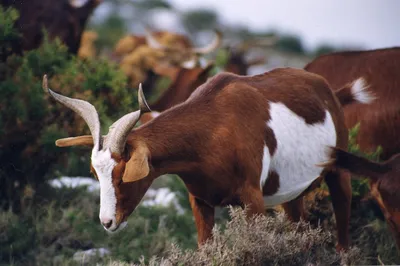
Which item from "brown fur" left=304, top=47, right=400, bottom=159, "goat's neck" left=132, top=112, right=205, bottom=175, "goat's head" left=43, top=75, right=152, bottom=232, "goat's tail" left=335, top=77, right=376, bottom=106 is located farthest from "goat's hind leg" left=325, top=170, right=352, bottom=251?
"goat's head" left=43, top=75, right=152, bottom=232

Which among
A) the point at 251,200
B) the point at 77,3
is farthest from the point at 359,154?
the point at 77,3

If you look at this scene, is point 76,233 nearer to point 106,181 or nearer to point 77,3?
point 106,181

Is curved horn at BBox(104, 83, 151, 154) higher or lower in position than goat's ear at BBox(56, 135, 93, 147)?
higher

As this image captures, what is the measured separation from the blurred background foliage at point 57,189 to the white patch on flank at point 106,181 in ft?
6.60

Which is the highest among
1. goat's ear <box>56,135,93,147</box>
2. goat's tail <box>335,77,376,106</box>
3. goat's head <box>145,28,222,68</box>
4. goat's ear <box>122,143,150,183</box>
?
goat's ear <box>122,143,150,183</box>

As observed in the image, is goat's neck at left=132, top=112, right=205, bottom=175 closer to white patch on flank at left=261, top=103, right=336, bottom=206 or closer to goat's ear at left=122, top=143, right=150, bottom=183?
goat's ear at left=122, top=143, right=150, bottom=183

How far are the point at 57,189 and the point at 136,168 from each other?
12.7 ft

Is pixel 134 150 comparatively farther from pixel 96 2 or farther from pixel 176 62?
pixel 176 62

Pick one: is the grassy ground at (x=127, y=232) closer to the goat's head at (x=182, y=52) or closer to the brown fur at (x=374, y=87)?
the brown fur at (x=374, y=87)

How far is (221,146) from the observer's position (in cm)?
766

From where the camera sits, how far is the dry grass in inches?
287

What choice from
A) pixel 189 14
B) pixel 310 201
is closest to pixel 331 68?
pixel 310 201

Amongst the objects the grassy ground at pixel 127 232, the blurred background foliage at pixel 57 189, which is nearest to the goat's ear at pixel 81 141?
the grassy ground at pixel 127 232

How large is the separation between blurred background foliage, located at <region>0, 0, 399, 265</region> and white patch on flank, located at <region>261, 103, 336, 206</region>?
4.84ft
